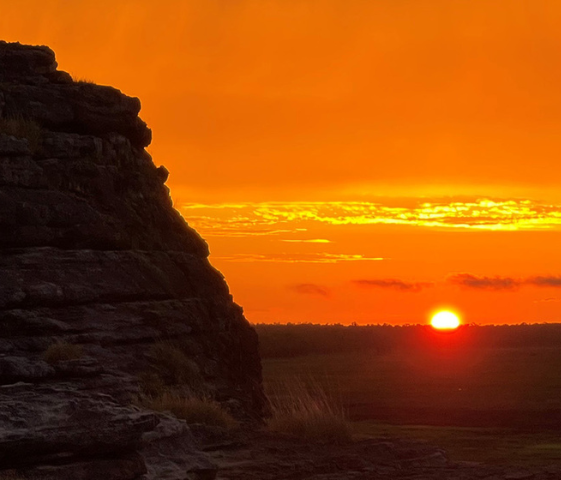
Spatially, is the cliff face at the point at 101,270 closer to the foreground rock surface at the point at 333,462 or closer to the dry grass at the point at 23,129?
the dry grass at the point at 23,129

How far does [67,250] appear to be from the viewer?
845 inches

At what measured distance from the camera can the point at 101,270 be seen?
21.5 meters

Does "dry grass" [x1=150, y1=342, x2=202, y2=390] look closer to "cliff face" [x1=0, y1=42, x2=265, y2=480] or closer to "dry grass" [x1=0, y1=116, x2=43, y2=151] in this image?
"cliff face" [x1=0, y1=42, x2=265, y2=480]

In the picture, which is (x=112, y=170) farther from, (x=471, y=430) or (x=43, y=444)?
(x=471, y=430)

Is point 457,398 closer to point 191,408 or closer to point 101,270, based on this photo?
point 191,408

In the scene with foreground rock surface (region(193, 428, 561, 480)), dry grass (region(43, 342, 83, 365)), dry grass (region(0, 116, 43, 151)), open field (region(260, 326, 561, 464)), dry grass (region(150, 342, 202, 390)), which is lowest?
open field (region(260, 326, 561, 464))

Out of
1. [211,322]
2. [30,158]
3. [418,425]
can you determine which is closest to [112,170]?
[30,158]

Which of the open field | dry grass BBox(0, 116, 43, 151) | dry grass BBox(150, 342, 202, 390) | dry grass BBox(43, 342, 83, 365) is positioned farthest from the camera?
the open field

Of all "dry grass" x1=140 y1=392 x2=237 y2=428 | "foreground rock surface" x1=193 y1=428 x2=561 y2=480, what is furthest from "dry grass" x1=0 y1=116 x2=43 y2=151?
"foreground rock surface" x1=193 y1=428 x2=561 y2=480

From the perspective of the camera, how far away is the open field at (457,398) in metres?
28.1

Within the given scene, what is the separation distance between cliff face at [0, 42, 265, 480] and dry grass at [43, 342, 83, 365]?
43 mm

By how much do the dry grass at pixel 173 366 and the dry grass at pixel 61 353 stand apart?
7.72 feet

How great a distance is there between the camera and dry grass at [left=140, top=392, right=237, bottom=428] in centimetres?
1943

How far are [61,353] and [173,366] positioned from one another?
10.4 ft
